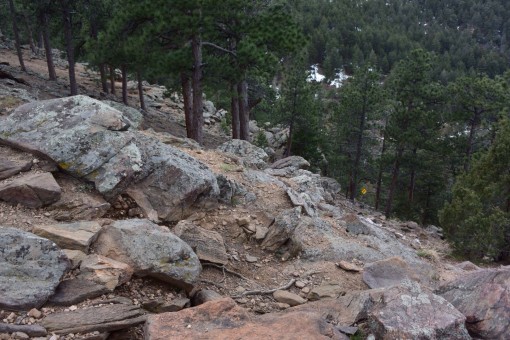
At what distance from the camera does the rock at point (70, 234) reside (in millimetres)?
5957

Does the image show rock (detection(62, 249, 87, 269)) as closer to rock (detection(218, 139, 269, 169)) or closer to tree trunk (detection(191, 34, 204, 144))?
rock (detection(218, 139, 269, 169))

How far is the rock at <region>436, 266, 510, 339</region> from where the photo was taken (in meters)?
5.16

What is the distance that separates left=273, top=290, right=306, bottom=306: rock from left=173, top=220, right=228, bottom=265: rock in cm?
112

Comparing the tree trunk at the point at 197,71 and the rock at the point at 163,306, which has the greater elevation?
the tree trunk at the point at 197,71

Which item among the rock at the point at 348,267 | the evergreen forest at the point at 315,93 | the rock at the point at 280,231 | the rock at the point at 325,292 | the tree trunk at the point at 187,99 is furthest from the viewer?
the tree trunk at the point at 187,99

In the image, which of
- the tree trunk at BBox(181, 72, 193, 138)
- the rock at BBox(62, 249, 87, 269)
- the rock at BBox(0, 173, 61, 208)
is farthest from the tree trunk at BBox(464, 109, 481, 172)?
the rock at BBox(62, 249, 87, 269)

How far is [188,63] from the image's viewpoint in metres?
15.8

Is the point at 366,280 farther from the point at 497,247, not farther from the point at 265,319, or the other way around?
→ the point at 497,247

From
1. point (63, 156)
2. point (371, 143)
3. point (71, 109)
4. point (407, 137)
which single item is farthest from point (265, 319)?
point (371, 143)

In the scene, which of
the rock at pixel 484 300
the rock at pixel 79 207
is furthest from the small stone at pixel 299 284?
the rock at pixel 79 207

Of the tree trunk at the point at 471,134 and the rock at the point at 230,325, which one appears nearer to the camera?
the rock at the point at 230,325

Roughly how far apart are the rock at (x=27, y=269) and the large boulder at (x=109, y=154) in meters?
2.24

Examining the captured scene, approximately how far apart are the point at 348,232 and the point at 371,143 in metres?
18.3

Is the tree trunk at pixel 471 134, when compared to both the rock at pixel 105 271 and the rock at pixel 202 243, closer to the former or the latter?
the rock at pixel 202 243
